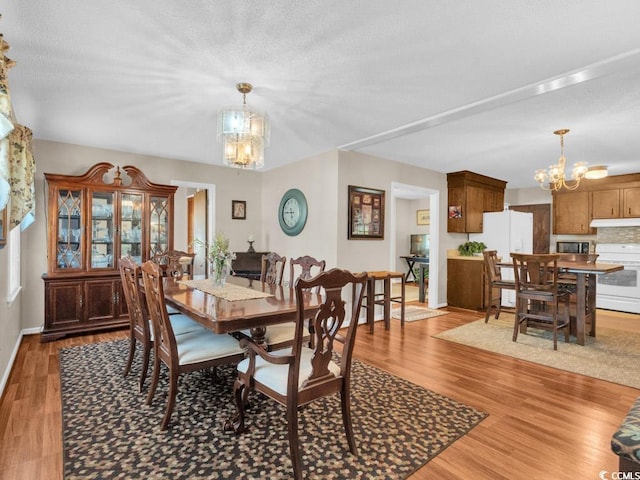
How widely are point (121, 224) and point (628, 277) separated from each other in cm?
767

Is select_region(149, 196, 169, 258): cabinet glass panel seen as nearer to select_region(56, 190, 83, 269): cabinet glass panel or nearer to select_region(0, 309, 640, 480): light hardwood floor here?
select_region(56, 190, 83, 269): cabinet glass panel

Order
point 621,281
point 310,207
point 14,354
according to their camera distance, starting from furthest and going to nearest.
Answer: point 621,281
point 310,207
point 14,354

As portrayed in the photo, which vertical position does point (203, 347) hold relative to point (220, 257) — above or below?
below

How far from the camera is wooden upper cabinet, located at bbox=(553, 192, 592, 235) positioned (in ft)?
20.8

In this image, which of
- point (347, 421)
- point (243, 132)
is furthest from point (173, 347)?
point (243, 132)

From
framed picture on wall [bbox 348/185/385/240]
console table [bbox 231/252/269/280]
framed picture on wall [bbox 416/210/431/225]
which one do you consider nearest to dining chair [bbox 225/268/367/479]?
framed picture on wall [bbox 348/185/385/240]

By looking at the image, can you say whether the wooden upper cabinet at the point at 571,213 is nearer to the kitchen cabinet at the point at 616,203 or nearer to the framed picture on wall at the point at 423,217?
the kitchen cabinet at the point at 616,203

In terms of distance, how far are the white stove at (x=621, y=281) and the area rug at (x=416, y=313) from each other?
2.77 meters

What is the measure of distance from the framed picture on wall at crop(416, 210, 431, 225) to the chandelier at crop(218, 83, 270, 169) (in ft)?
23.4

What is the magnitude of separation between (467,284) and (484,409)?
147 inches

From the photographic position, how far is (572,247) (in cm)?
666

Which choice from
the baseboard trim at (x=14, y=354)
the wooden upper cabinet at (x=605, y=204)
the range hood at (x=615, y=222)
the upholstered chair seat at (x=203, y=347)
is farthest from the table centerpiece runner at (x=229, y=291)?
the wooden upper cabinet at (x=605, y=204)

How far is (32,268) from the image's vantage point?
4070 millimetres

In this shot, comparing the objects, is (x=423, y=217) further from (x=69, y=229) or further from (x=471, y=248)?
(x=69, y=229)
